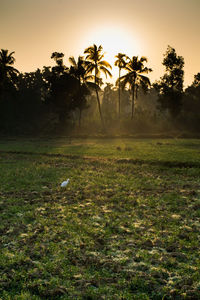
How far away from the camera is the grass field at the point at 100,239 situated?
4512 mm

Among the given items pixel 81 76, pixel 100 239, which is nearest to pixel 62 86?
pixel 81 76

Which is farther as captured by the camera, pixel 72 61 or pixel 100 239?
pixel 72 61

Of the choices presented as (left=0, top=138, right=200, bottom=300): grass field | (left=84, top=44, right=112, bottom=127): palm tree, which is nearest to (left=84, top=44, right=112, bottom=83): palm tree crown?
(left=84, top=44, right=112, bottom=127): palm tree

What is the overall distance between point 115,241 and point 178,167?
11.3 m

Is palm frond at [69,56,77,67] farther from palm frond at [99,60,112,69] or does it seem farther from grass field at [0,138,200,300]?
grass field at [0,138,200,300]

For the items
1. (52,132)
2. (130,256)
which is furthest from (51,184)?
(52,132)

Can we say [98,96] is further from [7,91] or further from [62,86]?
[7,91]

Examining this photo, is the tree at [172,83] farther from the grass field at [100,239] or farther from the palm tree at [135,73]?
the grass field at [100,239]

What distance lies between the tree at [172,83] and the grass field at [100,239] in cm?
3971

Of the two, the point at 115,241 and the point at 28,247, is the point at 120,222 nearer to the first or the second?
the point at 115,241

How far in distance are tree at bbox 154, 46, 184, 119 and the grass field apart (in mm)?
39710

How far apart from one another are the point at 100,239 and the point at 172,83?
4882 cm

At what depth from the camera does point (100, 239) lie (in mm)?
6324

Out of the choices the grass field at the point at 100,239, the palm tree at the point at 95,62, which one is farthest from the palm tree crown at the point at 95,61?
the grass field at the point at 100,239
